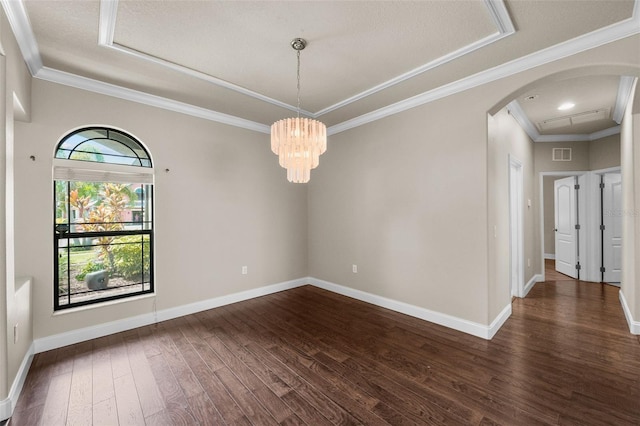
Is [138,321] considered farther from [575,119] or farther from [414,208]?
[575,119]

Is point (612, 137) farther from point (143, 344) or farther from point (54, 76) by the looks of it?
point (54, 76)

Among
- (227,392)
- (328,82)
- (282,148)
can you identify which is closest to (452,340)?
(227,392)

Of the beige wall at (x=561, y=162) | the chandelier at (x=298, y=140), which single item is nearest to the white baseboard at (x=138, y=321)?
the chandelier at (x=298, y=140)

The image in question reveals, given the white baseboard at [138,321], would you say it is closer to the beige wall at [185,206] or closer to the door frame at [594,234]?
the beige wall at [185,206]

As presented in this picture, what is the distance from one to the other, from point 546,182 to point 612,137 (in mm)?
2654

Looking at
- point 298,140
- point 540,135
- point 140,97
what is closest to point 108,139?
point 140,97

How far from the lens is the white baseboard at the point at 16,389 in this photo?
1797mm

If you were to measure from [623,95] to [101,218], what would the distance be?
636cm

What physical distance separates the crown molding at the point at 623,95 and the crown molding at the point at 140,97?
4.44m

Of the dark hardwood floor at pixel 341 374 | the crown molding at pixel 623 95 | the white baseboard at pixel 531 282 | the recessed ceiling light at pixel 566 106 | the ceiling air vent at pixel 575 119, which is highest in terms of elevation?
the recessed ceiling light at pixel 566 106

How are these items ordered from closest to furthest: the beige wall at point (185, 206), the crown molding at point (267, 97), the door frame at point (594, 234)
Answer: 1. the crown molding at point (267, 97)
2. the beige wall at point (185, 206)
3. the door frame at point (594, 234)

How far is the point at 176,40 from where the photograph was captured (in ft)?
7.50

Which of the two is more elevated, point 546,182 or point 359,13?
point 359,13

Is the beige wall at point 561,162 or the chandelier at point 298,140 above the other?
the beige wall at point 561,162
